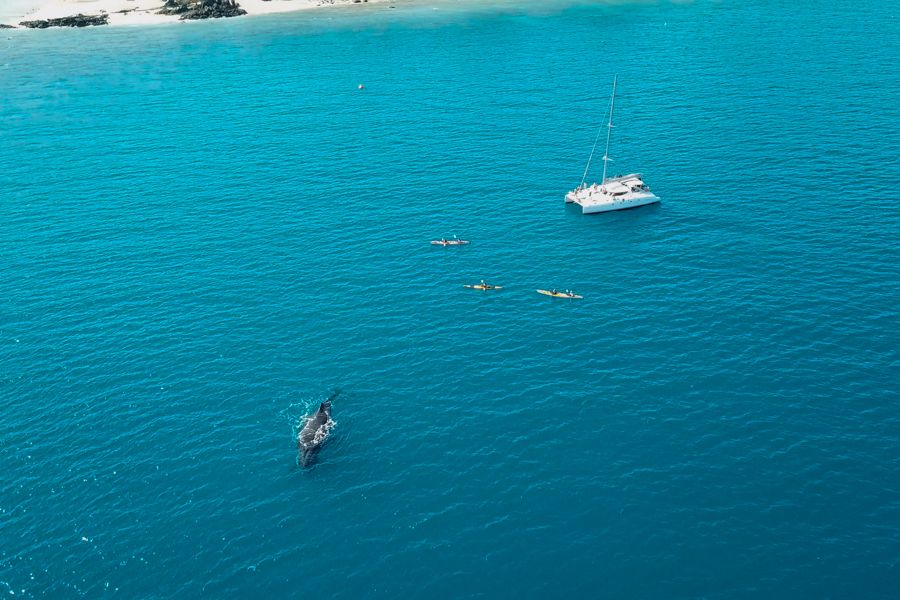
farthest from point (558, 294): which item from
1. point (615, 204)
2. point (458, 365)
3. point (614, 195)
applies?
point (614, 195)

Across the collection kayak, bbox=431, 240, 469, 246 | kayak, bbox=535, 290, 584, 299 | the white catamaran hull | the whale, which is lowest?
the whale

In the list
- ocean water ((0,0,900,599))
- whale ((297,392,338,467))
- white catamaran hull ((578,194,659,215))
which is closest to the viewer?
ocean water ((0,0,900,599))

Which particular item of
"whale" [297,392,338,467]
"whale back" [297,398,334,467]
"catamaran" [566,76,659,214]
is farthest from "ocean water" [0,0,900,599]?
"catamaran" [566,76,659,214]

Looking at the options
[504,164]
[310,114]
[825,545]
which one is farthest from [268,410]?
[310,114]

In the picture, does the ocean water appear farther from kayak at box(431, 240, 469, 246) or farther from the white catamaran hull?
kayak at box(431, 240, 469, 246)

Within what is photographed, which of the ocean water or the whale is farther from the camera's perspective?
the whale

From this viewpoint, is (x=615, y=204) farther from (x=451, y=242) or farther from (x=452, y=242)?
(x=451, y=242)

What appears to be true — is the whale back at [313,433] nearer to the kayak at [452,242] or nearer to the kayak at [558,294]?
the kayak at [558,294]

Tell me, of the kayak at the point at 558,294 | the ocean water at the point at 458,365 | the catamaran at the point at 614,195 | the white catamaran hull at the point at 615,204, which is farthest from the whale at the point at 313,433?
the catamaran at the point at 614,195
